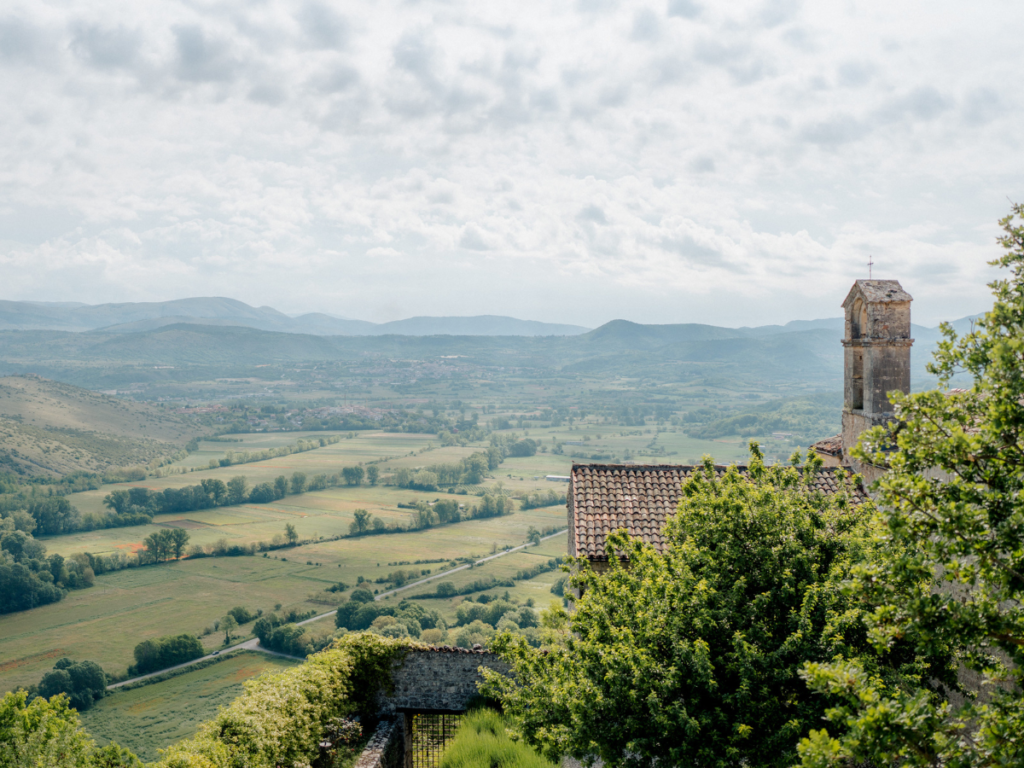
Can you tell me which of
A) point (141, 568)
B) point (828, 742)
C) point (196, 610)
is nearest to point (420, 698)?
point (828, 742)

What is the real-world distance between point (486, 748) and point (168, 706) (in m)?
44.1

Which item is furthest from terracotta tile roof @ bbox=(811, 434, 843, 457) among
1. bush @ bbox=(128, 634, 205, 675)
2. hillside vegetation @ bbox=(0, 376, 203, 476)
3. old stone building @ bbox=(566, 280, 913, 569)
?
hillside vegetation @ bbox=(0, 376, 203, 476)

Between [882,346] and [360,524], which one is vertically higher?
[882,346]

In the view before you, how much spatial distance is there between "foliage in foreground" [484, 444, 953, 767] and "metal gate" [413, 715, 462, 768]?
20.0 feet

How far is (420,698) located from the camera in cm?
1661

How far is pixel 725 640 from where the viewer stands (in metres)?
9.71

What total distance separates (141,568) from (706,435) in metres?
144

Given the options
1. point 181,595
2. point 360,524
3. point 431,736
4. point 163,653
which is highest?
point 431,736

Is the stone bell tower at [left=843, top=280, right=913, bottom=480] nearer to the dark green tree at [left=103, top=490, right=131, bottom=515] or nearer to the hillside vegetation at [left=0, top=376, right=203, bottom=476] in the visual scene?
the dark green tree at [left=103, top=490, right=131, bottom=515]

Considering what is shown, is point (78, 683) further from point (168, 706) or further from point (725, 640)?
point (725, 640)

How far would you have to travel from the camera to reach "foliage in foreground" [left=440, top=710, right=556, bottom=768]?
14.7m

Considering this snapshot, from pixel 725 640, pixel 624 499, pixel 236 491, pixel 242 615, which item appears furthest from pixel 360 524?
pixel 725 640

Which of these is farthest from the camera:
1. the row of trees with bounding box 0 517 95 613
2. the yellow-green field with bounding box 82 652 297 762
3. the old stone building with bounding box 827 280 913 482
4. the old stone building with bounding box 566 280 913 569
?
the row of trees with bounding box 0 517 95 613

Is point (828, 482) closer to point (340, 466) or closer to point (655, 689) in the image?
point (655, 689)
